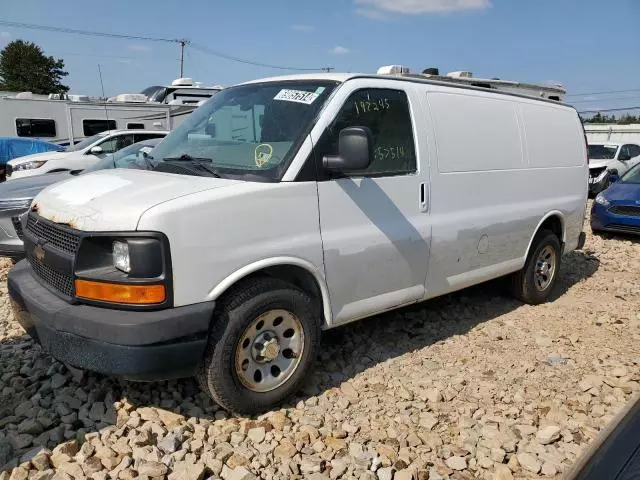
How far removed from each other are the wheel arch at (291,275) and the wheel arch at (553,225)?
106 inches

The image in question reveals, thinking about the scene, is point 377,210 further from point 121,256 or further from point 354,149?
point 121,256

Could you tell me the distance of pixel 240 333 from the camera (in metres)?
3.02

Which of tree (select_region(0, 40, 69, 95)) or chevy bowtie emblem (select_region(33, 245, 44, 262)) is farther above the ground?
tree (select_region(0, 40, 69, 95))

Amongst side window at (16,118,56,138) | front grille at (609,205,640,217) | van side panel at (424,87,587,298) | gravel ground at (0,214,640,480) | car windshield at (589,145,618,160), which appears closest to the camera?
gravel ground at (0,214,640,480)

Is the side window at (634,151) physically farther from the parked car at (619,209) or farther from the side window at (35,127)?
the side window at (35,127)

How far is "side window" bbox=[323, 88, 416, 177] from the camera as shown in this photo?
354 cm

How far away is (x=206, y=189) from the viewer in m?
2.96

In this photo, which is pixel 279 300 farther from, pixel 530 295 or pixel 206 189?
pixel 530 295

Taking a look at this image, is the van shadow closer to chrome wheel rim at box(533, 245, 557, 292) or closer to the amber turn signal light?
the amber turn signal light

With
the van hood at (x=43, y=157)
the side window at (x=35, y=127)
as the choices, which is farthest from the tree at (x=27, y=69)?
the van hood at (x=43, y=157)

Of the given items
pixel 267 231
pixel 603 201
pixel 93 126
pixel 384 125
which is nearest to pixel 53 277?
pixel 267 231

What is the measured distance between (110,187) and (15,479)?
160cm

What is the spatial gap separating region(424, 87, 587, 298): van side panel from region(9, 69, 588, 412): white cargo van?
2cm

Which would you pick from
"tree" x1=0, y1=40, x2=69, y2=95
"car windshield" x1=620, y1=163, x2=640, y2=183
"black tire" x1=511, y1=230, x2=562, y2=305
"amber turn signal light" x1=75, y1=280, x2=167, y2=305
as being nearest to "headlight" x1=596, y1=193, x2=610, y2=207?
"car windshield" x1=620, y1=163, x2=640, y2=183
